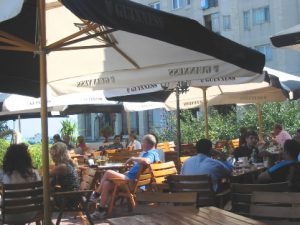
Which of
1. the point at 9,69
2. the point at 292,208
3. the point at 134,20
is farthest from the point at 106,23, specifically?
the point at 9,69

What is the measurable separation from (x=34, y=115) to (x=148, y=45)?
13604mm

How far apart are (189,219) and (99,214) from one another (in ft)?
15.4

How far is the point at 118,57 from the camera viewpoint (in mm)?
7410

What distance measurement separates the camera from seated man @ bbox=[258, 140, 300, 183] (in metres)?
5.92

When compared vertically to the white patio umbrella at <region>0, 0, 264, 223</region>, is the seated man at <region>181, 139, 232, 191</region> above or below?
below

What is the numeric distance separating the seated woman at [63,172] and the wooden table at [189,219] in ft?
9.18

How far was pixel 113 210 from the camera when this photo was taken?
941cm

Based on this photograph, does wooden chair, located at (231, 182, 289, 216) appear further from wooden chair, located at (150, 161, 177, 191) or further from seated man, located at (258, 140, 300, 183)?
wooden chair, located at (150, 161, 177, 191)

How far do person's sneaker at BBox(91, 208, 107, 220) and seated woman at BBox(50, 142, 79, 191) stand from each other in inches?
62.8

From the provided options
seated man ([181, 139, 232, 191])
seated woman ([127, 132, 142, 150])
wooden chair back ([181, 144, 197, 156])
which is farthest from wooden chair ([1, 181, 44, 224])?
seated woman ([127, 132, 142, 150])

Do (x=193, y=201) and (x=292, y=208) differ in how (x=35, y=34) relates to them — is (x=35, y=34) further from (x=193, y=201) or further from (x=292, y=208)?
(x=292, y=208)

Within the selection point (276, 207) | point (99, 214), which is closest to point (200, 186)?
point (276, 207)

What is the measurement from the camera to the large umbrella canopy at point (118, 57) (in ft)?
16.7

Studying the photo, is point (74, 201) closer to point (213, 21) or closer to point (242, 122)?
point (242, 122)
